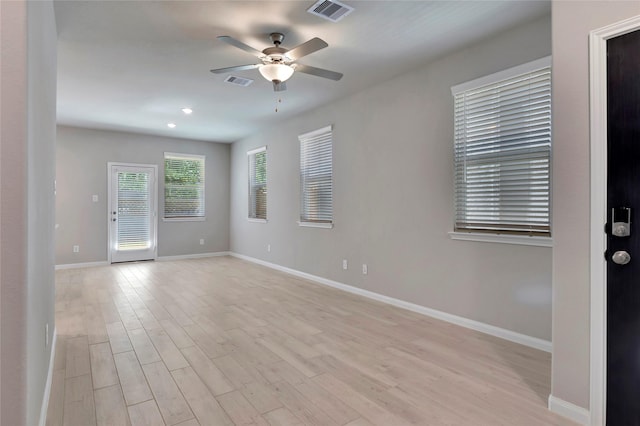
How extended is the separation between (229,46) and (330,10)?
110 cm

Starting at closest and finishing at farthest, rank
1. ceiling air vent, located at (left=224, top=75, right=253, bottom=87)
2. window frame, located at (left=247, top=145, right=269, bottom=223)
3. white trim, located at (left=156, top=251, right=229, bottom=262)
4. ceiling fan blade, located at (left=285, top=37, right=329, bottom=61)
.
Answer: ceiling fan blade, located at (left=285, top=37, right=329, bottom=61)
ceiling air vent, located at (left=224, top=75, right=253, bottom=87)
window frame, located at (left=247, top=145, right=269, bottom=223)
white trim, located at (left=156, top=251, right=229, bottom=262)

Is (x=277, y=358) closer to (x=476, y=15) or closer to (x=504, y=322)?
(x=504, y=322)

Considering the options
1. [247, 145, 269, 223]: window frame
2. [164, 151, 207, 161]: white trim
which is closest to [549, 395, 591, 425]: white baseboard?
[247, 145, 269, 223]: window frame

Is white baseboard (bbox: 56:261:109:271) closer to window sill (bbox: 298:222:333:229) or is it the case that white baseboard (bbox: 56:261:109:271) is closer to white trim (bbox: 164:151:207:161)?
white trim (bbox: 164:151:207:161)

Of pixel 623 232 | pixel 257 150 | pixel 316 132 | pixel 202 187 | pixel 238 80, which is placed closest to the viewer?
pixel 623 232

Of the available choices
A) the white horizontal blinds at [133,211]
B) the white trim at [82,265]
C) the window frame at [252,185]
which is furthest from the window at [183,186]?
the white trim at [82,265]

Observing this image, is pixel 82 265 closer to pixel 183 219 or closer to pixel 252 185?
pixel 183 219

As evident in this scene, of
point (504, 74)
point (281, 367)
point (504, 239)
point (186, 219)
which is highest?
point (504, 74)

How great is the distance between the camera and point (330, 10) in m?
2.67

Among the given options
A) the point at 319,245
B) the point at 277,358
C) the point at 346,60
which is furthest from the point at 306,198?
the point at 277,358

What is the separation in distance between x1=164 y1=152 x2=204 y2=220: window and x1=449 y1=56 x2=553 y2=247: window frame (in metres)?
6.17

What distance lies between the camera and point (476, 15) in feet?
9.08

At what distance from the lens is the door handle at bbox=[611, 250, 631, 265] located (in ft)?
5.72

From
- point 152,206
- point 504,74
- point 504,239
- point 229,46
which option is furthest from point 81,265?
point 504,74
